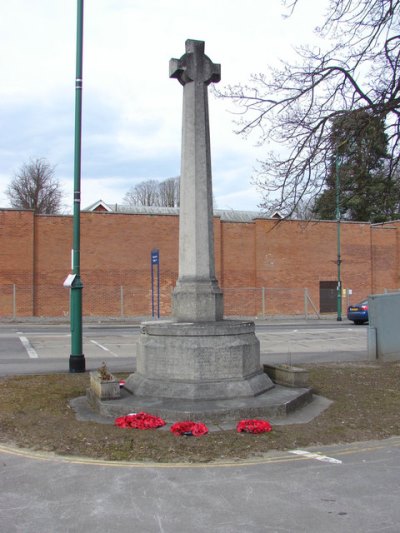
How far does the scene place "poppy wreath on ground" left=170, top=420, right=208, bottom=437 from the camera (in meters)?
6.22

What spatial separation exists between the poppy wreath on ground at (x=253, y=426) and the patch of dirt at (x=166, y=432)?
0.09m

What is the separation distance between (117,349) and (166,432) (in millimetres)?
10112

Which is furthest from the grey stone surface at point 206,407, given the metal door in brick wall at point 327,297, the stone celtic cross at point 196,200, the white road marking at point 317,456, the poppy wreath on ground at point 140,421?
the metal door in brick wall at point 327,297

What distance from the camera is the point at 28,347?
16.3 metres

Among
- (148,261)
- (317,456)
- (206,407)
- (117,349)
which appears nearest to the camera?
(317,456)

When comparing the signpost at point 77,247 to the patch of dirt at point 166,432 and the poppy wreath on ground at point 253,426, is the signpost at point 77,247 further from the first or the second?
the poppy wreath on ground at point 253,426

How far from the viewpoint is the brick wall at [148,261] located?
30.4m

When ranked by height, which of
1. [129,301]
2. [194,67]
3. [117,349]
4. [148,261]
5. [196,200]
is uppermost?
[194,67]

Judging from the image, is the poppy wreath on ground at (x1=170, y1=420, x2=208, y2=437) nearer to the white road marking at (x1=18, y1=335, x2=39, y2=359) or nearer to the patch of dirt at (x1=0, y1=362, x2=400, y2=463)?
the patch of dirt at (x1=0, y1=362, x2=400, y2=463)

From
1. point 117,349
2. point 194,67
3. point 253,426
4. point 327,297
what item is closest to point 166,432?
point 253,426

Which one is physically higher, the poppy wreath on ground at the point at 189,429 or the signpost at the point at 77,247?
the signpost at the point at 77,247

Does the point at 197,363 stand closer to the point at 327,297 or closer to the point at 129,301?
the point at 129,301

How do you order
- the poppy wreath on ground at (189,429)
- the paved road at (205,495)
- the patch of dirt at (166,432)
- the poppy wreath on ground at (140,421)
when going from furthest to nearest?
1. the poppy wreath on ground at (140,421)
2. the poppy wreath on ground at (189,429)
3. the patch of dirt at (166,432)
4. the paved road at (205,495)

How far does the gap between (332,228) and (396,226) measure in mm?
6290
